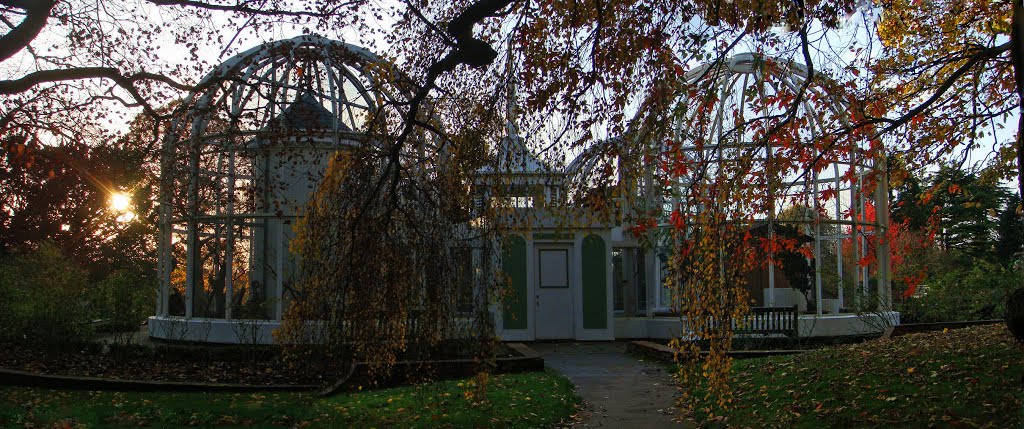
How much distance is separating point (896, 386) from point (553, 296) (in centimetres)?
984

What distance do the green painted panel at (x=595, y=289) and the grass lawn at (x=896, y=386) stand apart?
6.65m

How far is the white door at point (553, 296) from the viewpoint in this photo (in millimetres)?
17266

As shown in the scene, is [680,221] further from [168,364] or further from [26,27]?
[168,364]

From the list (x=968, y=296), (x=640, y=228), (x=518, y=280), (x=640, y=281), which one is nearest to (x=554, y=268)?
(x=518, y=280)

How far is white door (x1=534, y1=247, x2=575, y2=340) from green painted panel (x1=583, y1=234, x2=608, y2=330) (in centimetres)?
34

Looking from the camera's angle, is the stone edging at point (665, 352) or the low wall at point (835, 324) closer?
the stone edging at point (665, 352)

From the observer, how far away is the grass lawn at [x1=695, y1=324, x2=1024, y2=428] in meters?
6.87

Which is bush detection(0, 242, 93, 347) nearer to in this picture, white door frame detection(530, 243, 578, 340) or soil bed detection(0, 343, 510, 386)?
soil bed detection(0, 343, 510, 386)

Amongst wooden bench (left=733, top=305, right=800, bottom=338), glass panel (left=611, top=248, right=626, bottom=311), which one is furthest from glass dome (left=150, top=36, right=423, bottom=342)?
wooden bench (left=733, top=305, right=800, bottom=338)

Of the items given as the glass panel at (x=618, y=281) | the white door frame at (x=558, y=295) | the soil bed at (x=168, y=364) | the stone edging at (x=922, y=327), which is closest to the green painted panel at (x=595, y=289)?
the white door frame at (x=558, y=295)

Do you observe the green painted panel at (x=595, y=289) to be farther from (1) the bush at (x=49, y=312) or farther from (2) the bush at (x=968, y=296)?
(1) the bush at (x=49, y=312)

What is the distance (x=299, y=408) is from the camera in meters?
8.69

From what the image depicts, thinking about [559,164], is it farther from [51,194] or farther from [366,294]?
[51,194]

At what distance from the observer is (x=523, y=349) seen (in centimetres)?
1338
